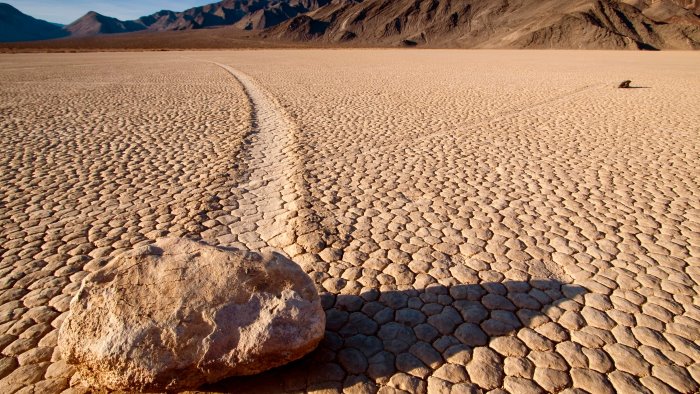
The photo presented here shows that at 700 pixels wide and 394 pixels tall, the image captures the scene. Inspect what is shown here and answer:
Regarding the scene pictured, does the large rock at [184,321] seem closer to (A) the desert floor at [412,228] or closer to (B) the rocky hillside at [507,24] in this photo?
(A) the desert floor at [412,228]

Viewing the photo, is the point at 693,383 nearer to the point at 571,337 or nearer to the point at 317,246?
the point at 571,337

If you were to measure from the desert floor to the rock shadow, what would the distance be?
0.5 inches

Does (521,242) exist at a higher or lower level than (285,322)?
lower

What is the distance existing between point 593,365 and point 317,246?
90.3 inches

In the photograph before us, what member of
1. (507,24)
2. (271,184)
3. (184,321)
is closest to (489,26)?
(507,24)

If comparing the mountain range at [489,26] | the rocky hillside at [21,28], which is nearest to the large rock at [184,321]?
the mountain range at [489,26]

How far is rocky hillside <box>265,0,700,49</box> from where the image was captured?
2180 inches

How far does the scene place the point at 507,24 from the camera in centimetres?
6869

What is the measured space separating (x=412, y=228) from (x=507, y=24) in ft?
241

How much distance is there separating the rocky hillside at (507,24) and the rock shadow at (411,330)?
2335 inches

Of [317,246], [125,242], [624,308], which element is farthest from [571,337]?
[125,242]

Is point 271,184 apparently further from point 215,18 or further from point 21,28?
point 21,28

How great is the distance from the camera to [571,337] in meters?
2.85

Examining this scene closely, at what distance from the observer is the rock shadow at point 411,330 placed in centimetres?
254
